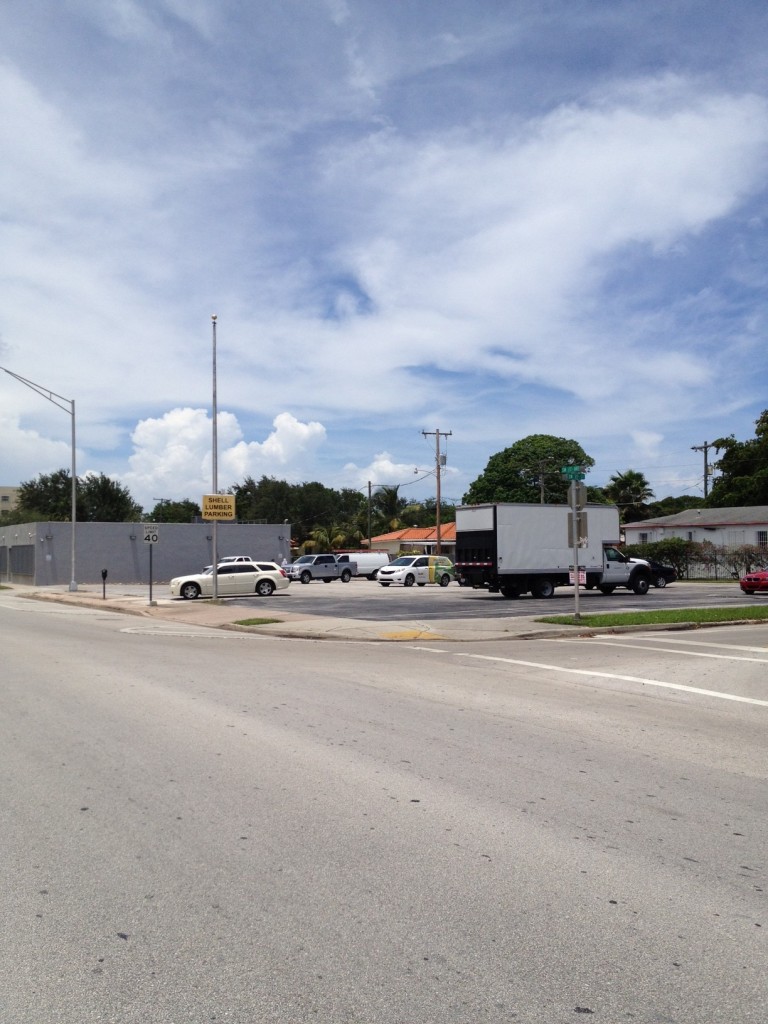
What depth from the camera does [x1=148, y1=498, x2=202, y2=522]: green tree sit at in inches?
4631

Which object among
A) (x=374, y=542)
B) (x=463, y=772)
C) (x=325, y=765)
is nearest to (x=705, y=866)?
(x=463, y=772)

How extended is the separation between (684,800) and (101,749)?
489cm

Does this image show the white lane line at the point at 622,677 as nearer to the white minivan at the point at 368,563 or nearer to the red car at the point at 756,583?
the red car at the point at 756,583

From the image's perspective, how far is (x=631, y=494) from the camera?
252 feet

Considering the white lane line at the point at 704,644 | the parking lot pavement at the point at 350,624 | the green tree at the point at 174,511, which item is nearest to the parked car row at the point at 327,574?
the parking lot pavement at the point at 350,624

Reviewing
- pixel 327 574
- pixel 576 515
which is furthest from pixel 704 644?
pixel 327 574

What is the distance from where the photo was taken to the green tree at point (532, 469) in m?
75.4

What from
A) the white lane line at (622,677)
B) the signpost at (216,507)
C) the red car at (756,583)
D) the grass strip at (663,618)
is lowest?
the white lane line at (622,677)

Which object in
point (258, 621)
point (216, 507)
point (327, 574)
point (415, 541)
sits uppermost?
point (216, 507)

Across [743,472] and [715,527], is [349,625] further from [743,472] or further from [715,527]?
[743,472]

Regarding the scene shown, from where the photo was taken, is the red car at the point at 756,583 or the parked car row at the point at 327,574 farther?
the parked car row at the point at 327,574

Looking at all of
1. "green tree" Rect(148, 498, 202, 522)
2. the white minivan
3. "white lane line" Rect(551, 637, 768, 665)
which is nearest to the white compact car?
the white minivan

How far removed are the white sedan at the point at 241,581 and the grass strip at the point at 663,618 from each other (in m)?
16.9

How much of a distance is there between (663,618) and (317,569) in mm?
34401
